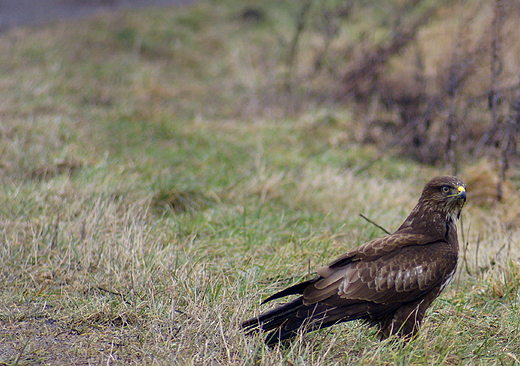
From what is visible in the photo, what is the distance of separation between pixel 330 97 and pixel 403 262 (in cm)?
636

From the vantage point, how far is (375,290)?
319cm

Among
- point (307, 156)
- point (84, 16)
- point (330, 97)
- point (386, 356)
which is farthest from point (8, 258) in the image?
point (84, 16)

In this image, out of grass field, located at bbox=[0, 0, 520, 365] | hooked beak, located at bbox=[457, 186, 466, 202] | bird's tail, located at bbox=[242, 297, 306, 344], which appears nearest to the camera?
bird's tail, located at bbox=[242, 297, 306, 344]

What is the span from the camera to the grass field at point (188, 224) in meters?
3.16

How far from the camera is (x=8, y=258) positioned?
4016mm

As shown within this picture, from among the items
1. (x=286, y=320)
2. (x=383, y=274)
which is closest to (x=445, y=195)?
(x=383, y=274)

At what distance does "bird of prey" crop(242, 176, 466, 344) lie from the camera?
3.07 meters

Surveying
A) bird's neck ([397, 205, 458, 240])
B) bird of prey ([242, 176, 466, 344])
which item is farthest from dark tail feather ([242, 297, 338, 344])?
bird's neck ([397, 205, 458, 240])

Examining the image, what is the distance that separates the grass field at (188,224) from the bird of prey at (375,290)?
4.5 inches

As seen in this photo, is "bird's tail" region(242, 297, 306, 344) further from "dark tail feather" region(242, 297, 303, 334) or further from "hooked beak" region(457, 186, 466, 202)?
"hooked beak" region(457, 186, 466, 202)

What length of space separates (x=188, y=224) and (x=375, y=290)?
83.6 inches

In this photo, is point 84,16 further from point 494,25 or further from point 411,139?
point 494,25

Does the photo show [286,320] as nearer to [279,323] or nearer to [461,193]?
[279,323]

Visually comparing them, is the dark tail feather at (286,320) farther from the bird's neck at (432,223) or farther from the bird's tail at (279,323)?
the bird's neck at (432,223)
